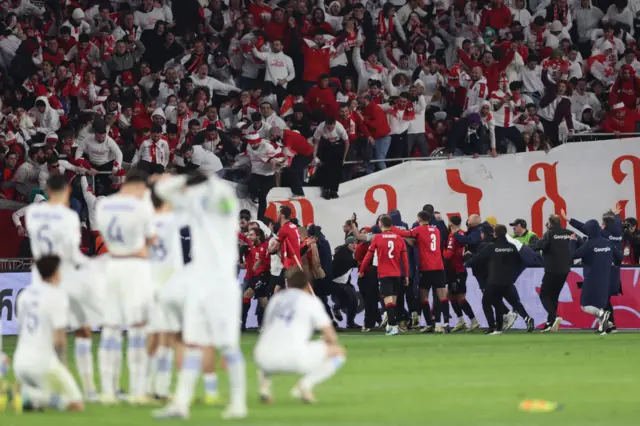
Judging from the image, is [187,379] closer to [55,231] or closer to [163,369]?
[163,369]

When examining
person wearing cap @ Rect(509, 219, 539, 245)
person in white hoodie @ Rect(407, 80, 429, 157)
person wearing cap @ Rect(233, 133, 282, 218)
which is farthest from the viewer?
person in white hoodie @ Rect(407, 80, 429, 157)

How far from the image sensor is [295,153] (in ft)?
98.9

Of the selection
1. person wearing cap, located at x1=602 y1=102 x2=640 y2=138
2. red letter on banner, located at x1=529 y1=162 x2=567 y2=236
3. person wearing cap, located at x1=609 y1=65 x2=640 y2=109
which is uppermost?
person wearing cap, located at x1=609 y1=65 x2=640 y2=109

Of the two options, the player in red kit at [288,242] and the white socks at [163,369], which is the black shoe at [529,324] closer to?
the player in red kit at [288,242]

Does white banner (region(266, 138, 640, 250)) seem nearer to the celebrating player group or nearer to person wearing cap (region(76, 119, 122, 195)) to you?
person wearing cap (region(76, 119, 122, 195))

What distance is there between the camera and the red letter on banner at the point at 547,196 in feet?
98.5

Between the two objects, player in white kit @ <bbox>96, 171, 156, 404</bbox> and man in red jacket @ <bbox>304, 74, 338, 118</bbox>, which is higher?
man in red jacket @ <bbox>304, 74, 338, 118</bbox>

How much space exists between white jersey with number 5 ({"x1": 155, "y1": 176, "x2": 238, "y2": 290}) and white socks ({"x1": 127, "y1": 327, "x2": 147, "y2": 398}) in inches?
67.1

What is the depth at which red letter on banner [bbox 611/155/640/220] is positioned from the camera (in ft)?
98.3

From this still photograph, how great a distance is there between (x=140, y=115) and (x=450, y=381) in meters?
16.6

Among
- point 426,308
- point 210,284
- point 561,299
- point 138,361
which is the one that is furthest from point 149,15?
point 210,284

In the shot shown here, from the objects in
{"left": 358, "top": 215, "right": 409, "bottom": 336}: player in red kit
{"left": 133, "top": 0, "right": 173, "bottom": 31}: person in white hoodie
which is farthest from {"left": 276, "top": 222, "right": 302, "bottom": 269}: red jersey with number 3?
{"left": 133, "top": 0, "right": 173, "bottom": 31}: person in white hoodie

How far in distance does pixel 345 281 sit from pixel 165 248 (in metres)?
14.9

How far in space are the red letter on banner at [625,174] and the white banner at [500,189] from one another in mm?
13
